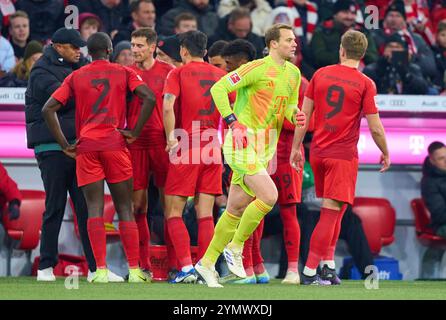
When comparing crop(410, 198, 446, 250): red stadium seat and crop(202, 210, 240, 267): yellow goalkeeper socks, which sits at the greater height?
crop(202, 210, 240, 267): yellow goalkeeper socks

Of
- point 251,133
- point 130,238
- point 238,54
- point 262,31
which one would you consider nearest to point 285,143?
point 238,54

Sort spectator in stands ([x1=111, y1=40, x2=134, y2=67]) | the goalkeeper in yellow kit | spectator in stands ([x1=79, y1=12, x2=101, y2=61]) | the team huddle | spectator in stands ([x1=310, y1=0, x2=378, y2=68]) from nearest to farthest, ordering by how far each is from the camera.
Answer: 1. the goalkeeper in yellow kit
2. the team huddle
3. spectator in stands ([x1=111, y1=40, x2=134, y2=67])
4. spectator in stands ([x1=79, y1=12, x2=101, y2=61])
5. spectator in stands ([x1=310, y1=0, x2=378, y2=68])

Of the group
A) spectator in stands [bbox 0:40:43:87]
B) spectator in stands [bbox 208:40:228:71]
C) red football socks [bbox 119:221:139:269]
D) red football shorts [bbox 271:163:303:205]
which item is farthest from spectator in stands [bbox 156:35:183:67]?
spectator in stands [bbox 0:40:43:87]

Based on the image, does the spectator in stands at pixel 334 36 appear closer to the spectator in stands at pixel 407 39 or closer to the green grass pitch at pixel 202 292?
the spectator in stands at pixel 407 39

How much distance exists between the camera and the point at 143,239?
12055 mm

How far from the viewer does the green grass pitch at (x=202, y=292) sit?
9625 mm

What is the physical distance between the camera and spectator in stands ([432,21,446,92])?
16.6 meters

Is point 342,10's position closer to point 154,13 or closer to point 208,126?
point 154,13

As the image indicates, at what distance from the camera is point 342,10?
645 inches

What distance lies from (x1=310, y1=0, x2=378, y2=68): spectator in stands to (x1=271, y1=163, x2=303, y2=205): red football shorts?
4.19 meters

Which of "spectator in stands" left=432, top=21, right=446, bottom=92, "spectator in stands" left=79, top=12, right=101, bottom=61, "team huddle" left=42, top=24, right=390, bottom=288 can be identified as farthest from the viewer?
Answer: "spectator in stands" left=432, top=21, right=446, bottom=92

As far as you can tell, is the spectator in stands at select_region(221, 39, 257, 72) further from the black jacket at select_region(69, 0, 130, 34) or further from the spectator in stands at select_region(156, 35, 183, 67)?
the black jacket at select_region(69, 0, 130, 34)
